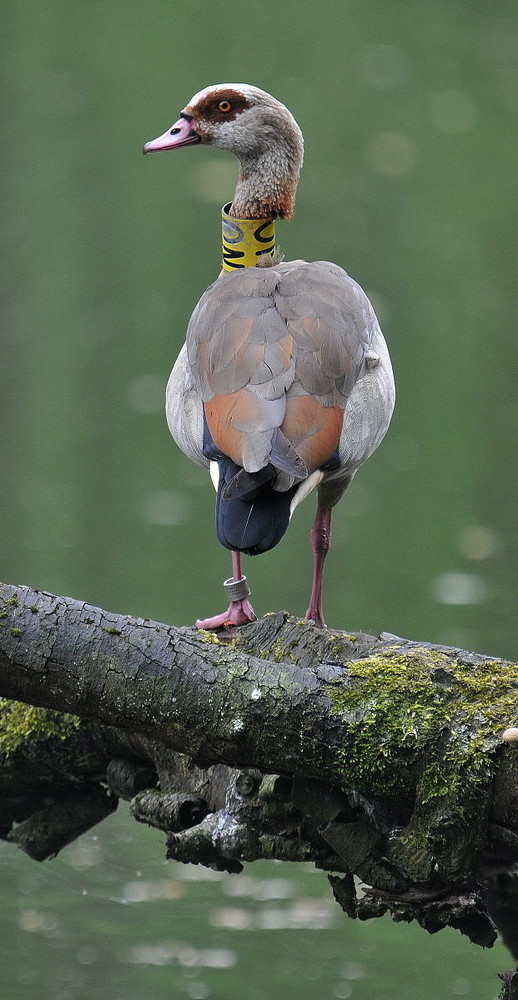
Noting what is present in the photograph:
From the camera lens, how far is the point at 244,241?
18.0 ft

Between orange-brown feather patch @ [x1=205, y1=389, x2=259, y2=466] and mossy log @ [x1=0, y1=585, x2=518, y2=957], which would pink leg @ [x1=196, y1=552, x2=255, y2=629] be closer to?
orange-brown feather patch @ [x1=205, y1=389, x2=259, y2=466]

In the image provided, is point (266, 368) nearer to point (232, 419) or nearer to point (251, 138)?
point (232, 419)

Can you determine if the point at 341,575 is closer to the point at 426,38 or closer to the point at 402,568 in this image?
the point at 402,568

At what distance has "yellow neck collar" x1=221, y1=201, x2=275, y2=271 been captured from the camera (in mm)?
5477

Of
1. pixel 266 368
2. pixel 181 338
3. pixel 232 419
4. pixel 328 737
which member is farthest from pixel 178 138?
pixel 181 338

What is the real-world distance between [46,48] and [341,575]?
346 inches

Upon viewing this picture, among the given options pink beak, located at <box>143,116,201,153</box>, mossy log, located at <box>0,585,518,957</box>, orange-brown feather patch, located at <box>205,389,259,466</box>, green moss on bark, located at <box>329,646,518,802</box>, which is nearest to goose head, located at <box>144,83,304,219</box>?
pink beak, located at <box>143,116,201,153</box>

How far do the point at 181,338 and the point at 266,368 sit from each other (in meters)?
7.61

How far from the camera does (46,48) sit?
54.5ft

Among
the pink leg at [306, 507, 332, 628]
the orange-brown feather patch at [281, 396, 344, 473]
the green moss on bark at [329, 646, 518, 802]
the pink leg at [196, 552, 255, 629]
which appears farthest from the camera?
the pink leg at [306, 507, 332, 628]

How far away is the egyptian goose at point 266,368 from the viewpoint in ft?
13.7

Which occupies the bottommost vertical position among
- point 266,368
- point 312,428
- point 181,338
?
point 312,428

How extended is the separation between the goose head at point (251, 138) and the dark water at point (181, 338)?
8.62 feet

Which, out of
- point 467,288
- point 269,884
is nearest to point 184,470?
point 467,288
